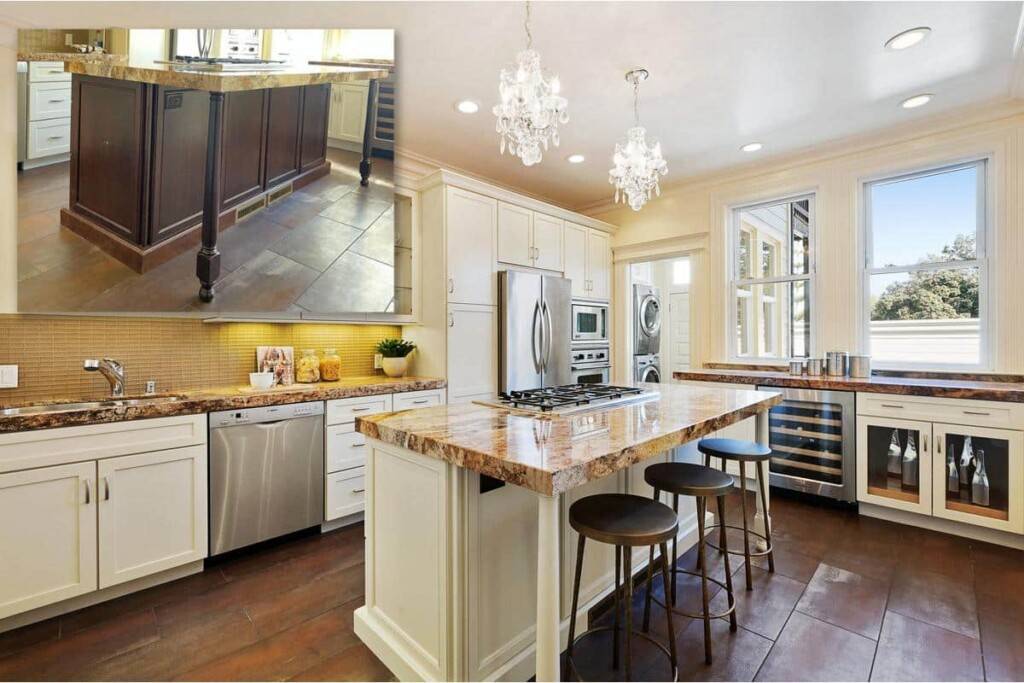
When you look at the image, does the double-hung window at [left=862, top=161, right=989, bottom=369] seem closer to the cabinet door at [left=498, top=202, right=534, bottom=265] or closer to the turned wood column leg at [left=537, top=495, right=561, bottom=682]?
the cabinet door at [left=498, top=202, right=534, bottom=265]

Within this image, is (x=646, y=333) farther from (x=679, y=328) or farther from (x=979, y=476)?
(x=979, y=476)

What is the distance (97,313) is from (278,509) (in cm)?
130

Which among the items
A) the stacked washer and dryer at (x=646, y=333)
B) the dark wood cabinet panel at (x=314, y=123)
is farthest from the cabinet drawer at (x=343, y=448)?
the stacked washer and dryer at (x=646, y=333)

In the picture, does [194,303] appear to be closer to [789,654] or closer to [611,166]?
[789,654]

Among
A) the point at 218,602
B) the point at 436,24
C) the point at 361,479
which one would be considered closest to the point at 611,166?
the point at 436,24

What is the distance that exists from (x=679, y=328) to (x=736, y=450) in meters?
3.74

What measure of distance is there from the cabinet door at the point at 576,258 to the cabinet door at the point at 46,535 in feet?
11.6

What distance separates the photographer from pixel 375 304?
269 cm

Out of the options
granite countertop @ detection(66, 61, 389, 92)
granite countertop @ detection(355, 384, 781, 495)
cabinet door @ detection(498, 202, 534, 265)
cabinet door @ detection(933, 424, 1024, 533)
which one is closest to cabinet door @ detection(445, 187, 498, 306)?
cabinet door @ detection(498, 202, 534, 265)

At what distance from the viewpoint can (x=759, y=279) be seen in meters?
3.99

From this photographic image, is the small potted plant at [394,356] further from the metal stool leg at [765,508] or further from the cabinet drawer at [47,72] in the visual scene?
the metal stool leg at [765,508]

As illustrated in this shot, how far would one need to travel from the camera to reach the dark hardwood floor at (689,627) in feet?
5.29

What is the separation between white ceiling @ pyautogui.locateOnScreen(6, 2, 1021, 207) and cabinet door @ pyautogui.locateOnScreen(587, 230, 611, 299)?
1261 mm

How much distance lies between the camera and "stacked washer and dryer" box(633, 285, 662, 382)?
4828 millimetres
